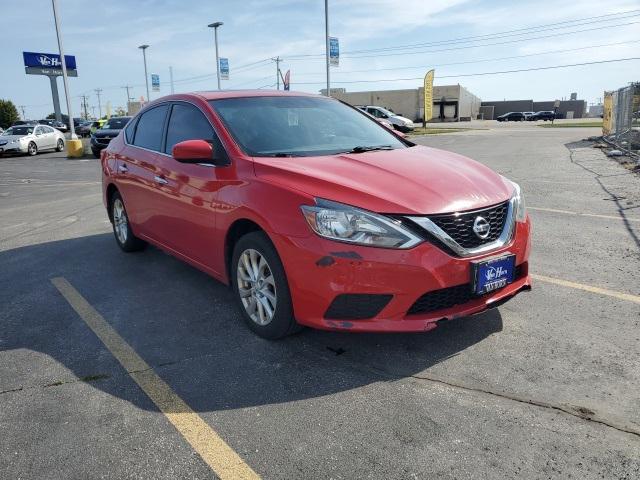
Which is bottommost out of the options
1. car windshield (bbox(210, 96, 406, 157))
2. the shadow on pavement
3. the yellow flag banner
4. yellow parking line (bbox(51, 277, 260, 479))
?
yellow parking line (bbox(51, 277, 260, 479))

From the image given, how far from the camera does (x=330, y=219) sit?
3.04 metres

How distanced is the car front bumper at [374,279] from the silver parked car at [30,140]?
26344 mm

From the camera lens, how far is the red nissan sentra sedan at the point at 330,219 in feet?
9.85

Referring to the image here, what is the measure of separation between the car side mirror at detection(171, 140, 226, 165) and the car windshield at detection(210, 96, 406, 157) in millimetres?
220

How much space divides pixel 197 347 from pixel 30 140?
85.7 feet

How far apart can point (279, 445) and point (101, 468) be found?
810mm

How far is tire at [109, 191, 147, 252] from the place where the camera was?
5.86 m

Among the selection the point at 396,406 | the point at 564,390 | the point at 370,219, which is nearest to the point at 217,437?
the point at 396,406

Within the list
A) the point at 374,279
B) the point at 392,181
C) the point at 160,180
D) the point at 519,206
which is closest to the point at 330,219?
the point at 374,279

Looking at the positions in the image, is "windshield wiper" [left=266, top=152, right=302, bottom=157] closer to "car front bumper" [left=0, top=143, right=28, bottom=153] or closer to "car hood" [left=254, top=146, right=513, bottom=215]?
"car hood" [left=254, top=146, right=513, bottom=215]

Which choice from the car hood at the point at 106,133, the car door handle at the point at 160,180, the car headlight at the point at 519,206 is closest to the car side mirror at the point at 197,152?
the car door handle at the point at 160,180

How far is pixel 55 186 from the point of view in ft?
43.0

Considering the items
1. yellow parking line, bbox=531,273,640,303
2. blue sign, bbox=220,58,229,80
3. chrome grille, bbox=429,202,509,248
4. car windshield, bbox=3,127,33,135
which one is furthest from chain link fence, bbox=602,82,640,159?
blue sign, bbox=220,58,229,80

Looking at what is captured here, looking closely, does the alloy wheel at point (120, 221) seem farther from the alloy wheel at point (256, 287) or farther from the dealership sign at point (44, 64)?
the dealership sign at point (44, 64)
